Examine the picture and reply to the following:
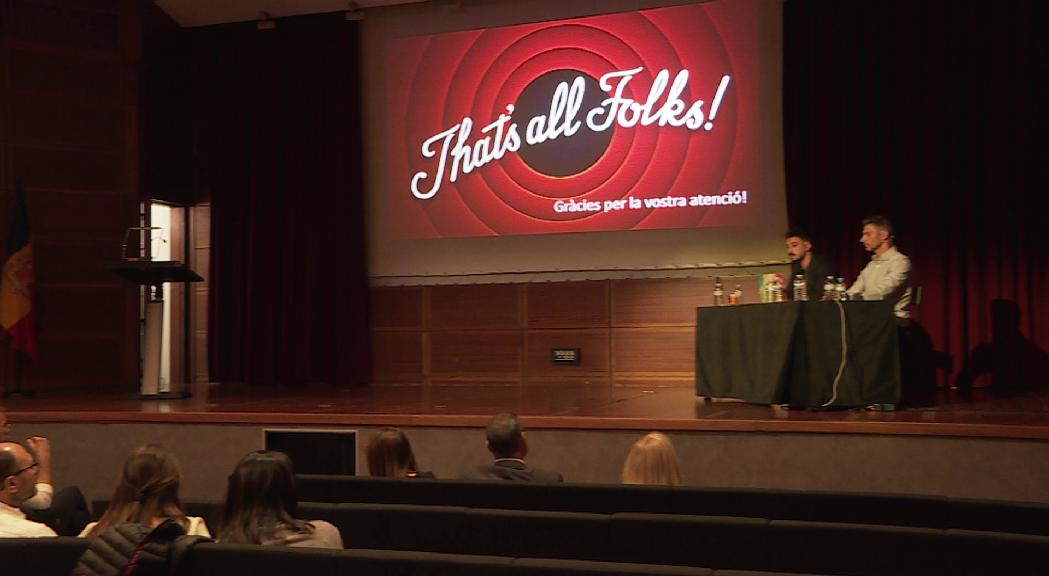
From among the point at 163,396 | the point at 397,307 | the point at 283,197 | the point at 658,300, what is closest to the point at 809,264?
the point at 658,300

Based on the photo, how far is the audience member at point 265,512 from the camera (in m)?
2.70

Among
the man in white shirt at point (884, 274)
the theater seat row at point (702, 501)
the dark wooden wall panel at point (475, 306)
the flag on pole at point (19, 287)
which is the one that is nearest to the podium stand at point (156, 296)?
the flag on pole at point (19, 287)

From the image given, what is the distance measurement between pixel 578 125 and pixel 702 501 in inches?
237

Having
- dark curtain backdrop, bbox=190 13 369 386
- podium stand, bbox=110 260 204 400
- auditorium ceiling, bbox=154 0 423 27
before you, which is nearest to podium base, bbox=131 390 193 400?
podium stand, bbox=110 260 204 400

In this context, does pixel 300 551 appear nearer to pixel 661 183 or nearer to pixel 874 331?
pixel 874 331

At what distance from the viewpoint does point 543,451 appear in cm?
584

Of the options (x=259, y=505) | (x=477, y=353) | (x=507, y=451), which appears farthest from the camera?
(x=477, y=353)

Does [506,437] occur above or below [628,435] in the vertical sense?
above

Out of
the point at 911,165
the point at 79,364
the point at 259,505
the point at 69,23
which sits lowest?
the point at 259,505

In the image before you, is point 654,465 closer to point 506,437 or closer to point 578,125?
point 506,437

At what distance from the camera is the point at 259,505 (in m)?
2.71

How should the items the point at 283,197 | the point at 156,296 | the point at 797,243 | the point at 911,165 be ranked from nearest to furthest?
the point at 797,243
the point at 156,296
the point at 911,165
the point at 283,197

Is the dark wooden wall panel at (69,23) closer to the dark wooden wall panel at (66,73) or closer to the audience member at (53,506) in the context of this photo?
the dark wooden wall panel at (66,73)

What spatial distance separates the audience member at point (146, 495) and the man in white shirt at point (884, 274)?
4559mm
